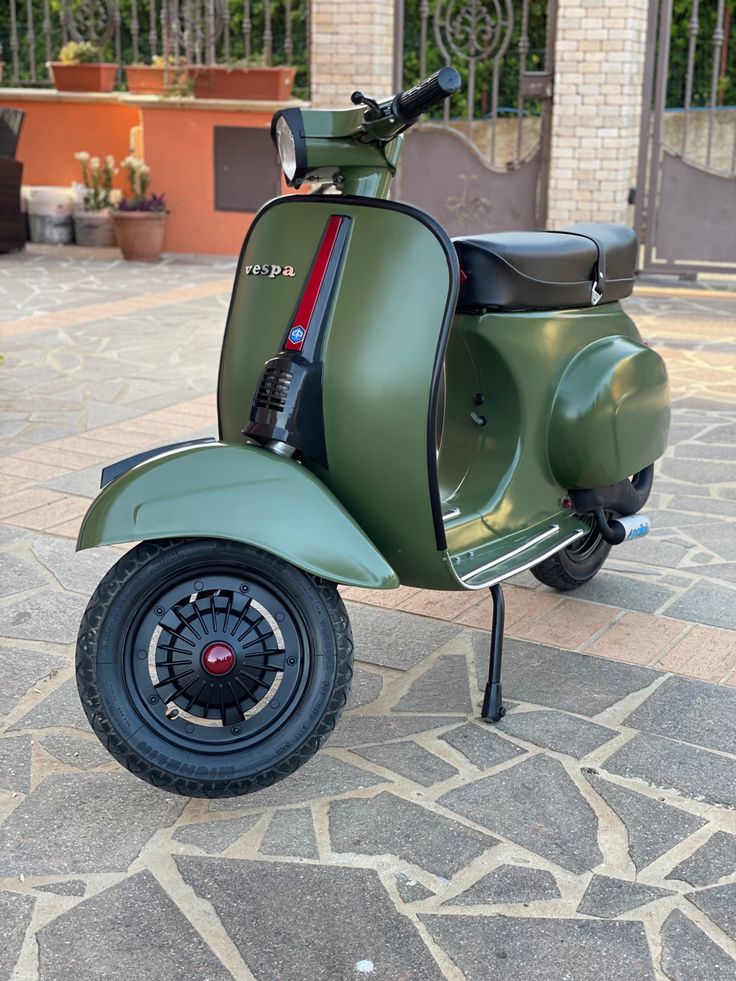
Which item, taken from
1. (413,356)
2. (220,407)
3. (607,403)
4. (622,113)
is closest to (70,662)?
(220,407)

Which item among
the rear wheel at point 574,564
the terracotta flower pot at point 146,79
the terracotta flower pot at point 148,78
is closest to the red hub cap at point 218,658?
the rear wheel at point 574,564

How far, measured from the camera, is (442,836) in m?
2.34

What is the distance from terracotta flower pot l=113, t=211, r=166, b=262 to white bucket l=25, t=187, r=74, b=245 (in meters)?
0.84

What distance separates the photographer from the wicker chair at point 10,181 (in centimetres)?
1052

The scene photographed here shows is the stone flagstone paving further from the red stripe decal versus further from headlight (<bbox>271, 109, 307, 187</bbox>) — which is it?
headlight (<bbox>271, 109, 307, 187</bbox>)

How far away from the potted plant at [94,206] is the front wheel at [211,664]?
9.49 metres

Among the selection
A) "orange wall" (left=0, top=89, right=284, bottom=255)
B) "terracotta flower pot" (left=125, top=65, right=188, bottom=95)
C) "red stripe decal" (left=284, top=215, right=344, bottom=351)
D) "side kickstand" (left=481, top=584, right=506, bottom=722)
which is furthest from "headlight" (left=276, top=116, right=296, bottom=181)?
"terracotta flower pot" (left=125, top=65, right=188, bottom=95)

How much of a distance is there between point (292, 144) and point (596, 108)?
25.3 ft

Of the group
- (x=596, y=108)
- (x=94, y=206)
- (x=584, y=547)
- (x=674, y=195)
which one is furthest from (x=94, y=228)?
(x=584, y=547)

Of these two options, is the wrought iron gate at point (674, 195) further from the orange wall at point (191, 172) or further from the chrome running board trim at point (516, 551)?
the chrome running board trim at point (516, 551)

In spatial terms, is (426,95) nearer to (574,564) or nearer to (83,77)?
(574,564)

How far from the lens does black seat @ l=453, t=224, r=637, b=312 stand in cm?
285

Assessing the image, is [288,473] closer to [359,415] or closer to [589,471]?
[359,415]

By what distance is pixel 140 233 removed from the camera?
35.0 feet
